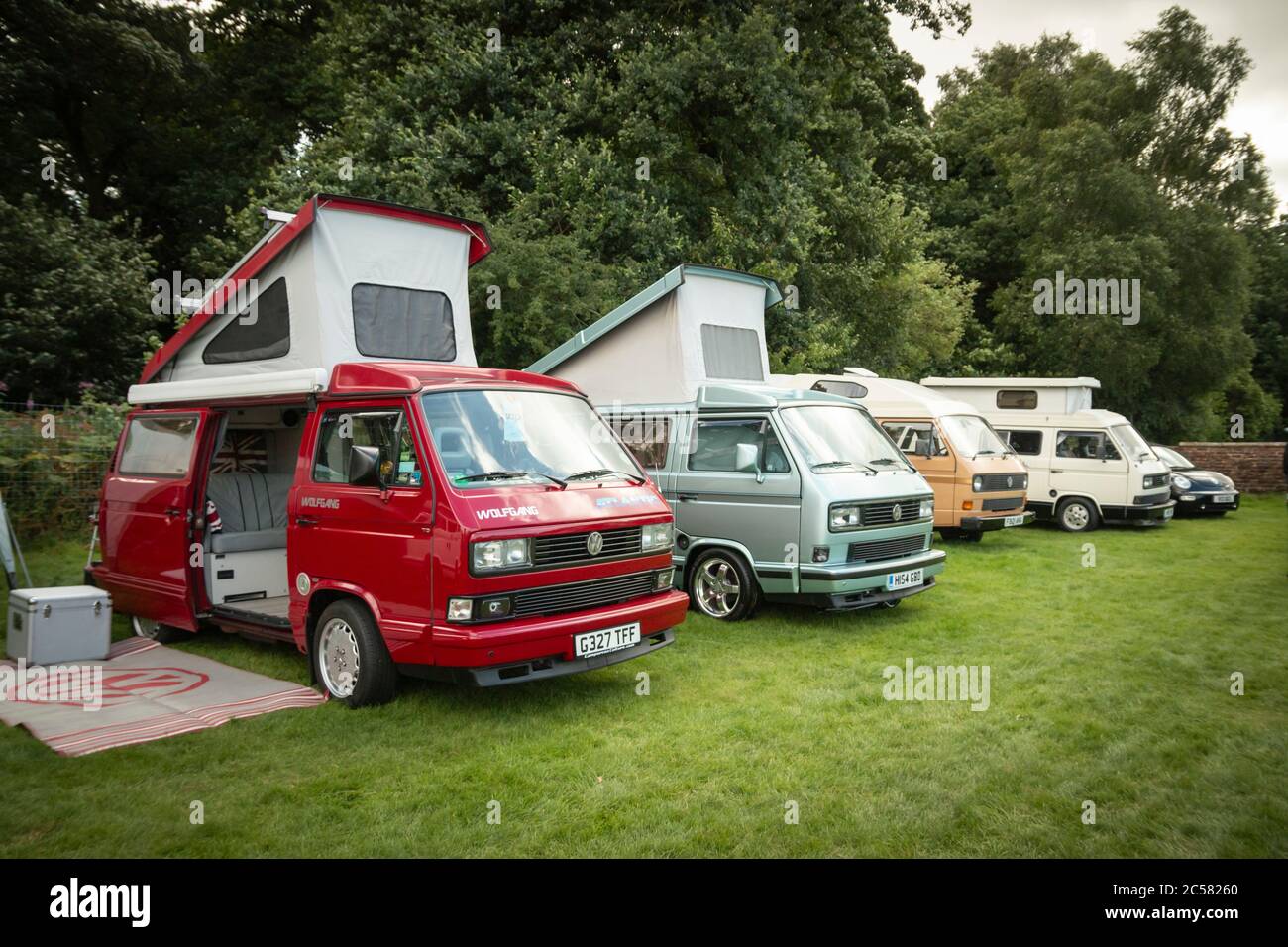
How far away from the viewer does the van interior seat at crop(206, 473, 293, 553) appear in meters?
8.36

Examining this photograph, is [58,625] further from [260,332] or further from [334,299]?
[334,299]

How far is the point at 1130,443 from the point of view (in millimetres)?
17266

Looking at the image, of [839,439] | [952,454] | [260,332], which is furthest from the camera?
[952,454]

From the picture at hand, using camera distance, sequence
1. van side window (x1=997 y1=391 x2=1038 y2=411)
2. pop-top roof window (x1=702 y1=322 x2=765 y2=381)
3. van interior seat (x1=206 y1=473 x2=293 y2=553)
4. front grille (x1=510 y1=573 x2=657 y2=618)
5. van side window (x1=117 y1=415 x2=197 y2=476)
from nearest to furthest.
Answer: front grille (x1=510 y1=573 x2=657 y2=618)
van side window (x1=117 y1=415 x2=197 y2=476)
van interior seat (x1=206 y1=473 x2=293 y2=553)
pop-top roof window (x1=702 y1=322 x2=765 y2=381)
van side window (x1=997 y1=391 x2=1038 y2=411)

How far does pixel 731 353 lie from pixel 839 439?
215cm

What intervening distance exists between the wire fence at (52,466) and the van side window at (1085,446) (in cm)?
1592

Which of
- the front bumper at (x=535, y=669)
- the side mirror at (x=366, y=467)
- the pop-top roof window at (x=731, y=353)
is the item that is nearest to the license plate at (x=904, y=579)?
the pop-top roof window at (x=731, y=353)

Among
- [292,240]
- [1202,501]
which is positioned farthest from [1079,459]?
[292,240]

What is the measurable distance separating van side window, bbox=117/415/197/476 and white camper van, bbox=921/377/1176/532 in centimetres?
1442

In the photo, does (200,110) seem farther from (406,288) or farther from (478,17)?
(406,288)

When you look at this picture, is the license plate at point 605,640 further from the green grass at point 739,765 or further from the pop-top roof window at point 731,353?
the pop-top roof window at point 731,353

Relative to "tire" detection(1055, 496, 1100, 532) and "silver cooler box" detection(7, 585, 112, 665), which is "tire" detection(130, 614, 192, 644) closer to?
"silver cooler box" detection(7, 585, 112, 665)

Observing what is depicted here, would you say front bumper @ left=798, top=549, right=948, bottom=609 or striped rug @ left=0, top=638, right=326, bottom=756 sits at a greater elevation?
front bumper @ left=798, top=549, right=948, bottom=609

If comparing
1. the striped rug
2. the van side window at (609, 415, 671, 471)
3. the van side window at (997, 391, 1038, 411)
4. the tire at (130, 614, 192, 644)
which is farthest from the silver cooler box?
the van side window at (997, 391, 1038, 411)
